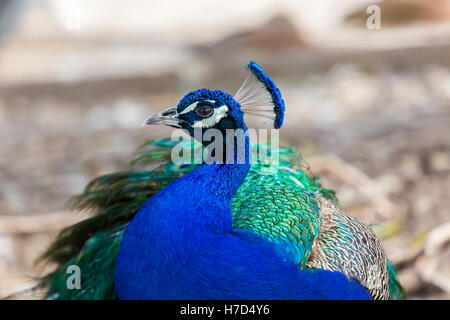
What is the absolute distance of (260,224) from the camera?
72.2 inches

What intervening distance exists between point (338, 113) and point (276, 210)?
9.39 ft

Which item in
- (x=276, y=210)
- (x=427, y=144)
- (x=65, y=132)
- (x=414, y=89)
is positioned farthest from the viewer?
(x=414, y=89)

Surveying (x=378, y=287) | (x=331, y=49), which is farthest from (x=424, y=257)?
(x=331, y=49)

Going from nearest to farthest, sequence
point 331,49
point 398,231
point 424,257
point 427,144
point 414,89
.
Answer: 1. point 424,257
2. point 398,231
3. point 427,144
4. point 414,89
5. point 331,49

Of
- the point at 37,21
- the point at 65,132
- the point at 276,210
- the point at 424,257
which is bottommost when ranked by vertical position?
the point at 424,257

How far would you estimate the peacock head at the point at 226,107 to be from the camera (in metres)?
1.78

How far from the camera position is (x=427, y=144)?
3.95 meters

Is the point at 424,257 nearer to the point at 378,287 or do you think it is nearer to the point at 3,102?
the point at 378,287

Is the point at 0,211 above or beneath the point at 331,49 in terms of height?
beneath

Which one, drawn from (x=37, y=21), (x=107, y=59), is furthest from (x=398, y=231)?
(x=37, y=21)

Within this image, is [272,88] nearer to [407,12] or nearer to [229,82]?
[229,82]

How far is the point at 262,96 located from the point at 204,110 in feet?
0.52

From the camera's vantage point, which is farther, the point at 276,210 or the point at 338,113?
the point at 338,113
